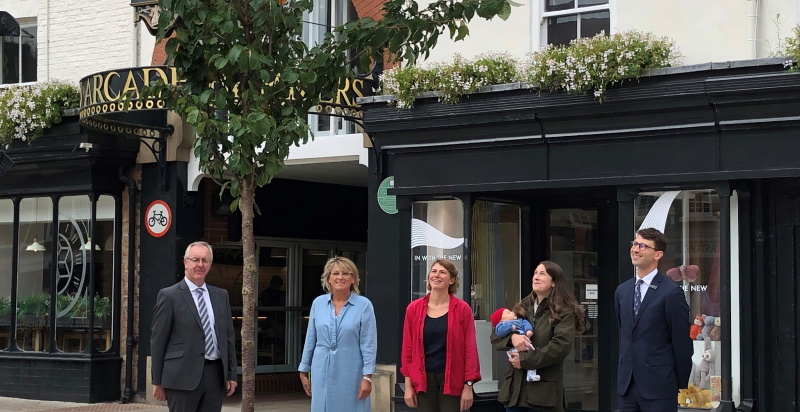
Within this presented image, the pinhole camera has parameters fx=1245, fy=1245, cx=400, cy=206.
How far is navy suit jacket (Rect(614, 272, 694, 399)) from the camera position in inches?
320

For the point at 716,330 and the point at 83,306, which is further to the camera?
the point at 83,306

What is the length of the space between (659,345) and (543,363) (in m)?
0.92

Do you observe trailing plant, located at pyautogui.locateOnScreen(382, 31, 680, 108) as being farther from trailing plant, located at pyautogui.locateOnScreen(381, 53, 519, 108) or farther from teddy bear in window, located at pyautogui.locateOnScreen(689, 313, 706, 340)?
teddy bear in window, located at pyautogui.locateOnScreen(689, 313, 706, 340)

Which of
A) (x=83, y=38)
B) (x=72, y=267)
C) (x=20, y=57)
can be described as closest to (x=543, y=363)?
(x=72, y=267)

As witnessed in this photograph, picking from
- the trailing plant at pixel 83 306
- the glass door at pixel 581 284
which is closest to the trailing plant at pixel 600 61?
the glass door at pixel 581 284

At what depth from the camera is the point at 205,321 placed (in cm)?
884

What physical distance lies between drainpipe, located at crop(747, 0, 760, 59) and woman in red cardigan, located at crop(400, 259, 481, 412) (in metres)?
3.90

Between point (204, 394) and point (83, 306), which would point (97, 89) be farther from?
point (204, 394)

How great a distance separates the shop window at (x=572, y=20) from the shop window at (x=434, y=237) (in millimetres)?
1983

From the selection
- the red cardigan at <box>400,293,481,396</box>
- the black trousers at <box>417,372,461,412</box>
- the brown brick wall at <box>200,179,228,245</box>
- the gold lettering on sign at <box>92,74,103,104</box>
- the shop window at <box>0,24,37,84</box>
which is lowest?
the black trousers at <box>417,372,461,412</box>

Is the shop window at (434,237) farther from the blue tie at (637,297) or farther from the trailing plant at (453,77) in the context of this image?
the blue tie at (637,297)

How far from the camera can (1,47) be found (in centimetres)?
1798

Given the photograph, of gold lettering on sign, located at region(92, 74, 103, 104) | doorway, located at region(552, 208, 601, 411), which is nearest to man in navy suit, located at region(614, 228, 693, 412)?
doorway, located at region(552, 208, 601, 411)

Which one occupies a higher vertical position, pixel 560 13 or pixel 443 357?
pixel 560 13
